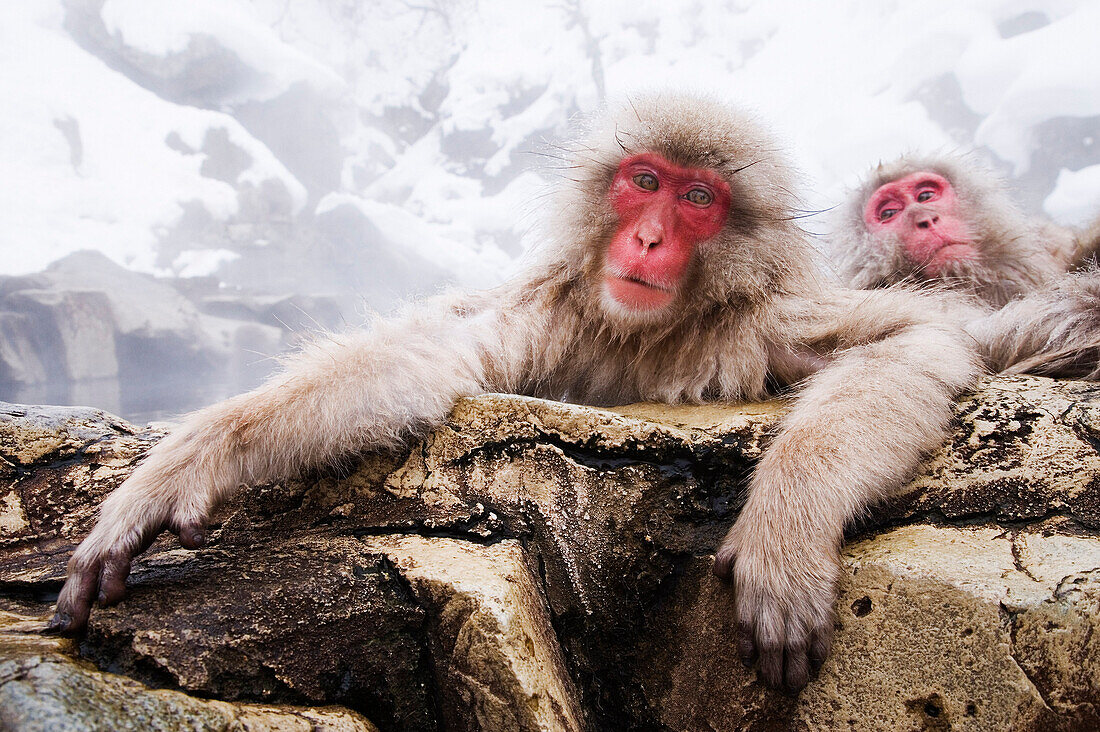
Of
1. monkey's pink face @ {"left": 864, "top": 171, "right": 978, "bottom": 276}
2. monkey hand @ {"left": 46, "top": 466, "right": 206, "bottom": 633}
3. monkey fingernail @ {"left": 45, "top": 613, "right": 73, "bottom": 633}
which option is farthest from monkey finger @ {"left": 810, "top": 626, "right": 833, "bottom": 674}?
monkey's pink face @ {"left": 864, "top": 171, "right": 978, "bottom": 276}

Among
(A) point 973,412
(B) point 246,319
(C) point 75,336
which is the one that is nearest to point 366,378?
(A) point 973,412

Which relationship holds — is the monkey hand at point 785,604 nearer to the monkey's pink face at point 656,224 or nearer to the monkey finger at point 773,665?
the monkey finger at point 773,665

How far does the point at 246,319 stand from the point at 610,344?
8.12 m

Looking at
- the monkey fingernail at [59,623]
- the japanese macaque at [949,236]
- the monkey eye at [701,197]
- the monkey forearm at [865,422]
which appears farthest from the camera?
the japanese macaque at [949,236]

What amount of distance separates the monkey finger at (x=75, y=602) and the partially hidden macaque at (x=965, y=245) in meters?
2.32

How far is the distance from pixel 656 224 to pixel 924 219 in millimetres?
1896

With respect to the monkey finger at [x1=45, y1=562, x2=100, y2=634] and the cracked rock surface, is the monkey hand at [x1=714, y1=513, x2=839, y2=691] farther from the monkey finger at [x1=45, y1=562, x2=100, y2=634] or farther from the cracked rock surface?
the monkey finger at [x1=45, y1=562, x2=100, y2=634]

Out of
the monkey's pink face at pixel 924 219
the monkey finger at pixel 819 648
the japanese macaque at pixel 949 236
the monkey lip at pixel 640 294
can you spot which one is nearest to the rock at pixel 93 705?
the monkey finger at pixel 819 648

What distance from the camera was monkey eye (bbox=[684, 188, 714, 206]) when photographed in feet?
6.32

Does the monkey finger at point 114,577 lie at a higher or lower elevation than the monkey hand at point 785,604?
lower

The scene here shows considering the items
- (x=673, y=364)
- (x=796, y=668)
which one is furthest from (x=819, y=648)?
(x=673, y=364)

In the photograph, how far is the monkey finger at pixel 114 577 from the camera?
1.09 meters

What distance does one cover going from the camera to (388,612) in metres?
1.17

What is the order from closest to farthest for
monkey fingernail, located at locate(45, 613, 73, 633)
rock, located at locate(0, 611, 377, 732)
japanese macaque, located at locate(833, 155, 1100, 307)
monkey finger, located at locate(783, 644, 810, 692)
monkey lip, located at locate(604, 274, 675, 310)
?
rock, located at locate(0, 611, 377, 732), monkey fingernail, located at locate(45, 613, 73, 633), monkey finger, located at locate(783, 644, 810, 692), monkey lip, located at locate(604, 274, 675, 310), japanese macaque, located at locate(833, 155, 1100, 307)
